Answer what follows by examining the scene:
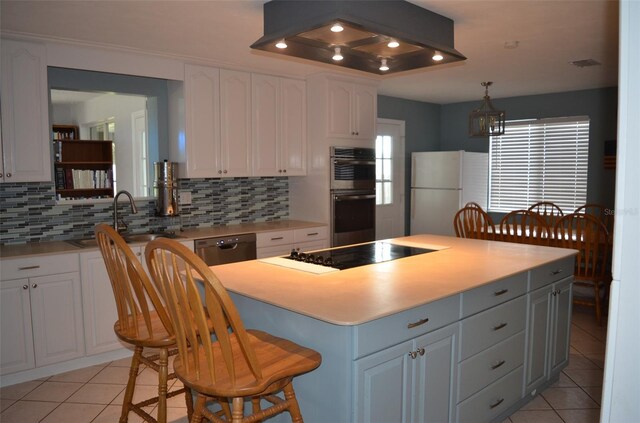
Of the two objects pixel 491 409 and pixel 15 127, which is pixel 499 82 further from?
pixel 15 127

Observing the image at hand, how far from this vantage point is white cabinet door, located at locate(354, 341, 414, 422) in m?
1.79

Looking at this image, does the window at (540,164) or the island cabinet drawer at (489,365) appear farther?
the window at (540,164)

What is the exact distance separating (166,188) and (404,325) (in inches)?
112

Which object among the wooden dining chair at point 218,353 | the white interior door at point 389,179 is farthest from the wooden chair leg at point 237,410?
the white interior door at point 389,179

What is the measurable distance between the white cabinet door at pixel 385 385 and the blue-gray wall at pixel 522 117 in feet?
15.4

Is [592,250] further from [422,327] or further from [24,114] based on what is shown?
[24,114]

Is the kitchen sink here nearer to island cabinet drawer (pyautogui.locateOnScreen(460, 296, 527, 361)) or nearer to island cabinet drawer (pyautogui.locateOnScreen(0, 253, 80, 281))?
island cabinet drawer (pyautogui.locateOnScreen(0, 253, 80, 281))

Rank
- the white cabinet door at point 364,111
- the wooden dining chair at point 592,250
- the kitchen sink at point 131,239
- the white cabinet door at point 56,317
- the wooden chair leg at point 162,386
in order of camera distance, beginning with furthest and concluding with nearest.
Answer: the white cabinet door at point 364,111 → the wooden dining chair at point 592,250 → the kitchen sink at point 131,239 → the white cabinet door at point 56,317 → the wooden chair leg at point 162,386

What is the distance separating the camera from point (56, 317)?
333 centimetres

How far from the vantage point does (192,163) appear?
4219mm

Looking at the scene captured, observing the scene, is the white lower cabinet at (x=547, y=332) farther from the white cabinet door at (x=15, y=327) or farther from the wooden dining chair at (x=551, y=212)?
the white cabinet door at (x=15, y=327)

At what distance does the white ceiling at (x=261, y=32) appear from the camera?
2820 millimetres

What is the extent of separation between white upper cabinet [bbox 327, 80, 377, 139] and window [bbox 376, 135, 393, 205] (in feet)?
3.48

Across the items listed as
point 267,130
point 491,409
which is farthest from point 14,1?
point 491,409
